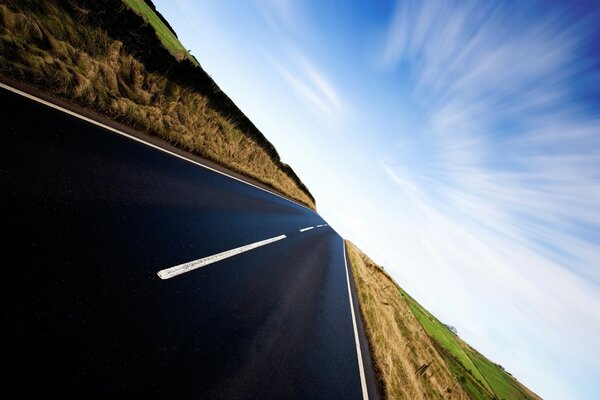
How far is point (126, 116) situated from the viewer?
Result: 8.57m

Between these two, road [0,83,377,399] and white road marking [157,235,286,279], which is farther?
white road marking [157,235,286,279]

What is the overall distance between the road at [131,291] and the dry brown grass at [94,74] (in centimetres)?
128

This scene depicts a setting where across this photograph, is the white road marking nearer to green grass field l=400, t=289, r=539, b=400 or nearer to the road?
the road

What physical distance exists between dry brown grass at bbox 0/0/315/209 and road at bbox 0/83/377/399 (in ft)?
4.20

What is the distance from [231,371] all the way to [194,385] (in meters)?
Answer: 0.67

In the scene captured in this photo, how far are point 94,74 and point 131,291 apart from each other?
7.14 metres

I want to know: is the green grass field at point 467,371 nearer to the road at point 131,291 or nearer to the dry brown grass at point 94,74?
the road at point 131,291

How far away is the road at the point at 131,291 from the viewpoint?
8.96ft

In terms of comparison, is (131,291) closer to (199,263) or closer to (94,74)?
(199,263)

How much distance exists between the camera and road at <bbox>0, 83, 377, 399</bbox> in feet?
8.96

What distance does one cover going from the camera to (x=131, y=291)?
12.1 ft

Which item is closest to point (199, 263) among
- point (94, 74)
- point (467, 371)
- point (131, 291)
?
point (131, 291)

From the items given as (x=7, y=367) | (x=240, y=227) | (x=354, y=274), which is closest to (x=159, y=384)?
(x=7, y=367)

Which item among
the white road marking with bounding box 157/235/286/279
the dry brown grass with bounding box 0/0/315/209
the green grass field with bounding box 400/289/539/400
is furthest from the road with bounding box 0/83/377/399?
the green grass field with bounding box 400/289/539/400
